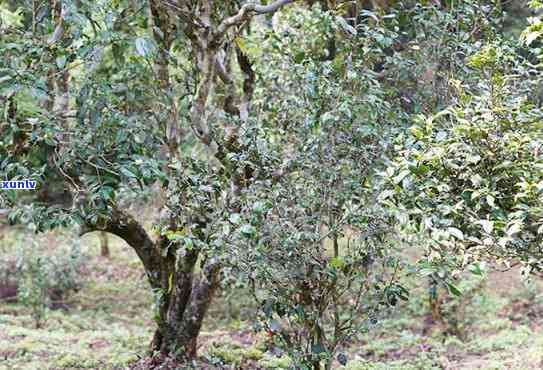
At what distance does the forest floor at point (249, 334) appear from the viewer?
16.0 feet

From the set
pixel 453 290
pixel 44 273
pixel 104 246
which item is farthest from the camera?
pixel 104 246

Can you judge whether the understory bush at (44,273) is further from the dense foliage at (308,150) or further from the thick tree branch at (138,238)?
the dense foliage at (308,150)

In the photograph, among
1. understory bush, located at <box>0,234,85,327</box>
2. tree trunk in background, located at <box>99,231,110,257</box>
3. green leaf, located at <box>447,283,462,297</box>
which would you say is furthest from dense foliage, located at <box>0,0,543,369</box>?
tree trunk in background, located at <box>99,231,110,257</box>

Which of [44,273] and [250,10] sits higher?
[250,10]

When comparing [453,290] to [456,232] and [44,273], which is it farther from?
[44,273]

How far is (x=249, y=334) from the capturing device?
6.40 metres

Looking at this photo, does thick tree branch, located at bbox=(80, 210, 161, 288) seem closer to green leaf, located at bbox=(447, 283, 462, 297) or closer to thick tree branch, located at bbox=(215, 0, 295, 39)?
thick tree branch, located at bbox=(215, 0, 295, 39)

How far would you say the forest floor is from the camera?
487 cm

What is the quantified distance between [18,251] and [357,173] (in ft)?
19.6

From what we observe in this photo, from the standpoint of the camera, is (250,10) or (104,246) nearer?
(250,10)
